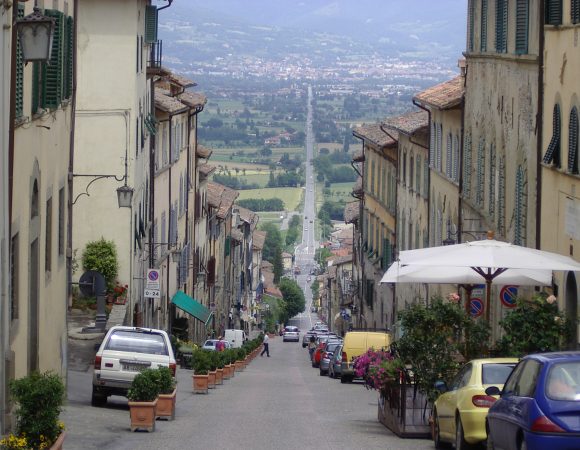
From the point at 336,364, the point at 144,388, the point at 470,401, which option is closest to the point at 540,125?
the point at 144,388

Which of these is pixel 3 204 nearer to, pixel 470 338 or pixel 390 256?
pixel 470 338

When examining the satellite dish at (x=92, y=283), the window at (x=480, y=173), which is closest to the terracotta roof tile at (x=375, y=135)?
the window at (x=480, y=173)

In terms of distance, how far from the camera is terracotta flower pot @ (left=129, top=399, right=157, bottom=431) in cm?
2042

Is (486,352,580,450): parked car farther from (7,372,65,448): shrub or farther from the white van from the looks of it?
the white van

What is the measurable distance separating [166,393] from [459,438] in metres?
7.16

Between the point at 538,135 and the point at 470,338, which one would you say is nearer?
the point at 470,338

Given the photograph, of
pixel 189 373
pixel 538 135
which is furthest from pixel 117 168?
pixel 538 135

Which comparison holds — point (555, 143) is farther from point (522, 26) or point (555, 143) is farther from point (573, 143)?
point (522, 26)

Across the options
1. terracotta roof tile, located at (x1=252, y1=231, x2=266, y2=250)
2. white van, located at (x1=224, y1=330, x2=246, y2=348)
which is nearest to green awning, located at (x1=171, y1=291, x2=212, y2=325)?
white van, located at (x1=224, y1=330, x2=246, y2=348)

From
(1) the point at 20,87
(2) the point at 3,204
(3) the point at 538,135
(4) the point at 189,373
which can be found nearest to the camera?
(2) the point at 3,204

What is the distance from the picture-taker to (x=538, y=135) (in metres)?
26.6

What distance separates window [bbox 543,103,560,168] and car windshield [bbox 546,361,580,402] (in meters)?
12.4

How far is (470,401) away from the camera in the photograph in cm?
1645

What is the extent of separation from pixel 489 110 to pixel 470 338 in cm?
1452
